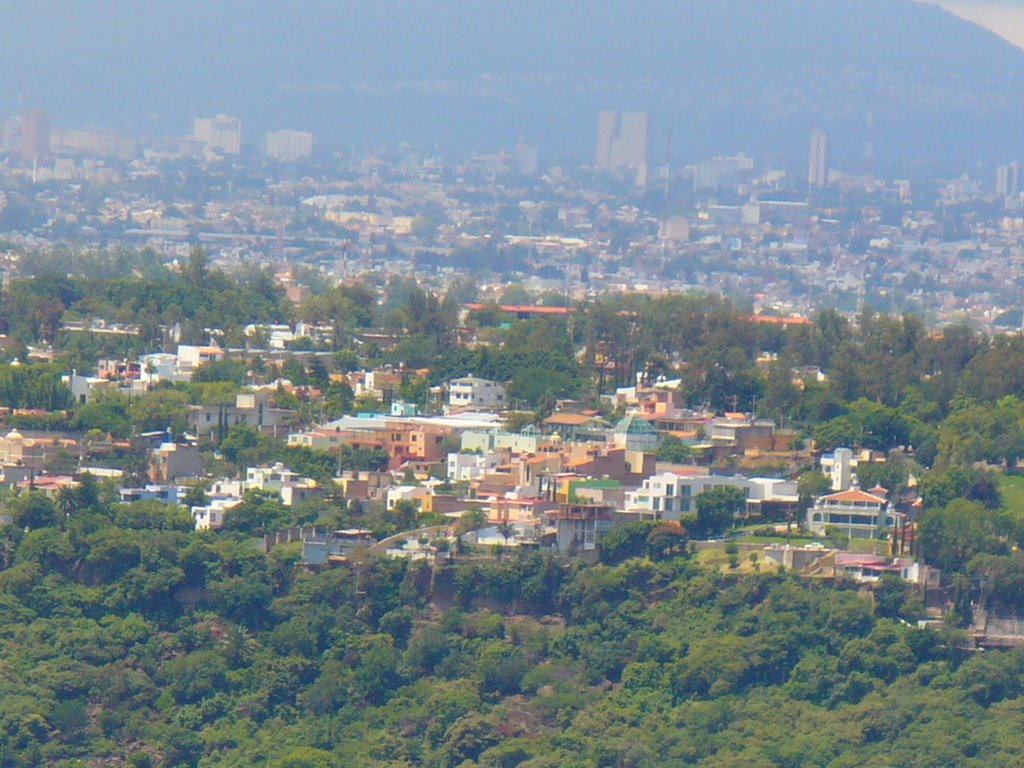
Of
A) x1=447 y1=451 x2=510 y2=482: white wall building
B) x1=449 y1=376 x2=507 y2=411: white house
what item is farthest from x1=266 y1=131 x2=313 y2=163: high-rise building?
x1=447 y1=451 x2=510 y2=482: white wall building

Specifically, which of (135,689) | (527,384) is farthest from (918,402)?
(135,689)

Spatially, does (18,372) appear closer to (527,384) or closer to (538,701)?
(527,384)

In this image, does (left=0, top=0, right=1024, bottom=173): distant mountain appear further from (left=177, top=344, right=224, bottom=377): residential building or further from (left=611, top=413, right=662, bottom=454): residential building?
(left=611, top=413, right=662, bottom=454): residential building

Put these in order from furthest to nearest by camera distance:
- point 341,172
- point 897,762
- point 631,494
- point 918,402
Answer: point 341,172, point 918,402, point 631,494, point 897,762

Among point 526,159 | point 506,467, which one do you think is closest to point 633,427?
point 506,467

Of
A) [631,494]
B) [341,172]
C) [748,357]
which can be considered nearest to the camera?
[631,494]

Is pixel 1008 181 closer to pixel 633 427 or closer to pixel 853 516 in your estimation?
pixel 633 427

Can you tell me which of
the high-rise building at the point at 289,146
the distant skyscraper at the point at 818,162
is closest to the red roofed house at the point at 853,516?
the distant skyscraper at the point at 818,162
